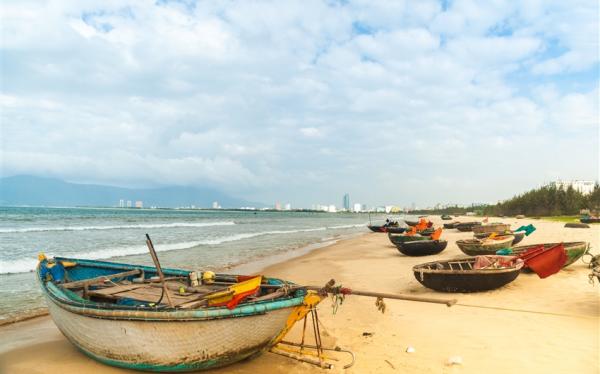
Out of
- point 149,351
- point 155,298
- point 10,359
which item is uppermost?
point 155,298

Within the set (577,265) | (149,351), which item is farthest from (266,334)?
(577,265)

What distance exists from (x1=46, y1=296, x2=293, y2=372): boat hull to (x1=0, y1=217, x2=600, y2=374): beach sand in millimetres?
489

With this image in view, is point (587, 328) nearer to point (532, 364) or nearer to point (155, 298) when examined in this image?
point (532, 364)

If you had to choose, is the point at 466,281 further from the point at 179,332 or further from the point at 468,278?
the point at 179,332

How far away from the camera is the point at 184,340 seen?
5262 millimetres

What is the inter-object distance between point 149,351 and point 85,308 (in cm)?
122

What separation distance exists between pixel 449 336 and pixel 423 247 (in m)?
11.1

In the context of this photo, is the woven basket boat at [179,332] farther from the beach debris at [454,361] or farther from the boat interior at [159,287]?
the beach debris at [454,361]

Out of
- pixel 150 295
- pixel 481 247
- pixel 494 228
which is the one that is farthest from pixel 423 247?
pixel 150 295

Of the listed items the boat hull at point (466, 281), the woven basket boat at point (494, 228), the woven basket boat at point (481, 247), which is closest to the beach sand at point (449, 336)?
the boat hull at point (466, 281)

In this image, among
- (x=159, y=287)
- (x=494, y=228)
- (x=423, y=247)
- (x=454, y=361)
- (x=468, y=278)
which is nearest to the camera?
(x=454, y=361)

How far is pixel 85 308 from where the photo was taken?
19.0ft

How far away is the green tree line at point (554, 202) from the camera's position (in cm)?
5290

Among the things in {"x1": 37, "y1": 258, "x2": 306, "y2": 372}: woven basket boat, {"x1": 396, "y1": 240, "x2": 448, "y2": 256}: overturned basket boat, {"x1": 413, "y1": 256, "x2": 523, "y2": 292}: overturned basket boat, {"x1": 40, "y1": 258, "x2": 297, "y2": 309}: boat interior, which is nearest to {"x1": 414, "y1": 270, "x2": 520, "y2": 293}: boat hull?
{"x1": 413, "y1": 256, "x2": 523, "y2": 292}: overturned basket boat
